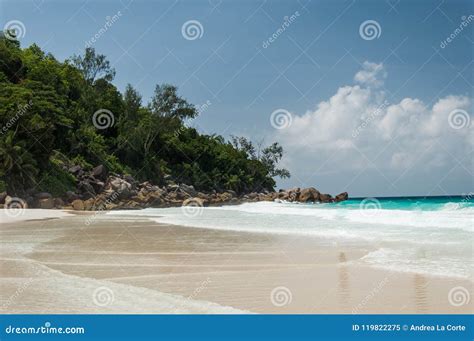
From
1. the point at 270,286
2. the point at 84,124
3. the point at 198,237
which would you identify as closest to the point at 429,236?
the point at 198,237

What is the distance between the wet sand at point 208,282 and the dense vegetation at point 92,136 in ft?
77.0

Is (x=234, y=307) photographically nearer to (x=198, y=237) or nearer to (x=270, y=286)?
(x=270, y=286)

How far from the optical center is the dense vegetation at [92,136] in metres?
31.5

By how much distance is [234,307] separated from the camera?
5.03 metres

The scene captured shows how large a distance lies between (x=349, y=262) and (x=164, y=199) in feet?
143

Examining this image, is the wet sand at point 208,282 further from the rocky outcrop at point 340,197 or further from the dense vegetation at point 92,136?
the rocky outcrop at point 340,197

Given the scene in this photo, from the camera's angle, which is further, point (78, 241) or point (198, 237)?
point (198, 237)

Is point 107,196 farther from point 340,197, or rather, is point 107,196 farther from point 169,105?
point 340,197

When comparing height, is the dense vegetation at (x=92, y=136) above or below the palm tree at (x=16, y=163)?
above

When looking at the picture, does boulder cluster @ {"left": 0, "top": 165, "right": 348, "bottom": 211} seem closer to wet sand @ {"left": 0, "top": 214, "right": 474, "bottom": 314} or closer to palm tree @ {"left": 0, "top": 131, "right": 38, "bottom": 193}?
palm tree @ {"left": 0, "top": 131, "right": 38, "bottom": 193}

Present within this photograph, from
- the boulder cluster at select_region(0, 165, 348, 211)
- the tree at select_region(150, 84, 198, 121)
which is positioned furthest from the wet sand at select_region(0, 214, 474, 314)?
the tree at select_region(150, 84, 198, 121)

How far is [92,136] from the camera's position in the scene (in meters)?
49.8

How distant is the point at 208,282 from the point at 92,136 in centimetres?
4640

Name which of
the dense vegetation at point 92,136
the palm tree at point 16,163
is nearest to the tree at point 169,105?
the dense vegetation at point 92,136
